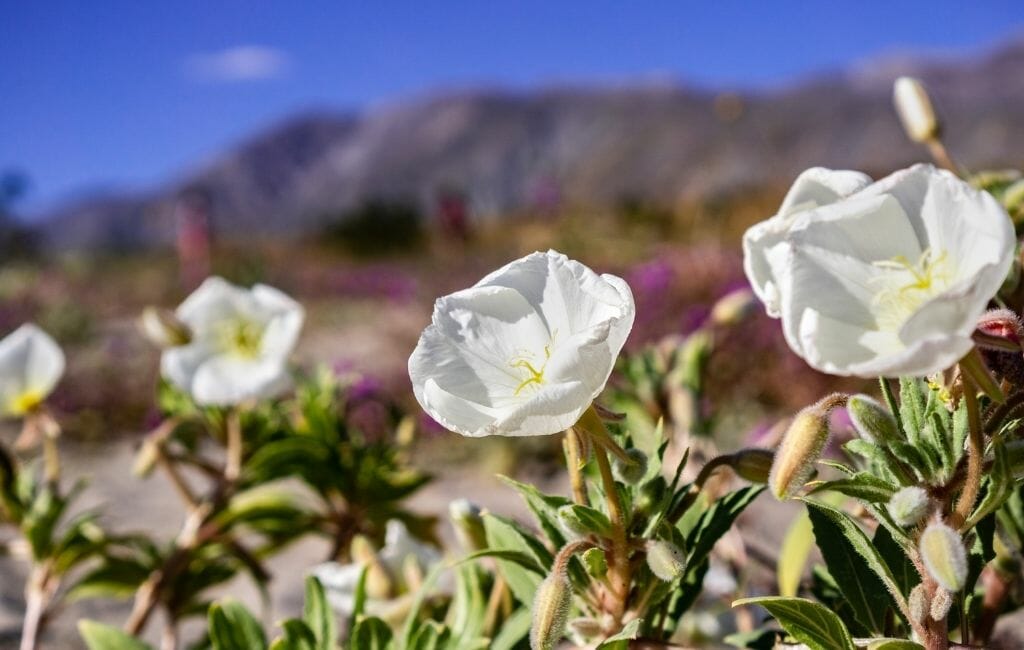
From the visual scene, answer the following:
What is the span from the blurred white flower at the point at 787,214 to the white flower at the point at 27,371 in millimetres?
1420

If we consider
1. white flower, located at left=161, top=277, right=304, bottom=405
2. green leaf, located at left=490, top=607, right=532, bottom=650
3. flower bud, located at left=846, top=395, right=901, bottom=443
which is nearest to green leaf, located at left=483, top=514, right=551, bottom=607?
green leaf, located at left=490, top=607, right=532, bottom=650

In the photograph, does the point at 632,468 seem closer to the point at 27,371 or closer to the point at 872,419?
the point at 872,419

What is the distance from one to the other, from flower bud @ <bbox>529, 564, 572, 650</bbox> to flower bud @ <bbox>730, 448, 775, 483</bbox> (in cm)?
22

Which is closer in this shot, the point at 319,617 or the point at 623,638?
the point at 623,638

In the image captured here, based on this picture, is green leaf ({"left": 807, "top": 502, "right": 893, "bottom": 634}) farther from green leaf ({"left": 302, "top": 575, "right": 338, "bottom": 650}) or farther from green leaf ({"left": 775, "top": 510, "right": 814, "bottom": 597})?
green leaf ({"left": 302, "top": 575, "right": 338, "bottom": 650})

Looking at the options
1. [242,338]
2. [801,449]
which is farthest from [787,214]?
[242,338]

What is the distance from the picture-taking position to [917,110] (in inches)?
52.0

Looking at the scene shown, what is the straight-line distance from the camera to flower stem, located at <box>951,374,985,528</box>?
2.00 feet

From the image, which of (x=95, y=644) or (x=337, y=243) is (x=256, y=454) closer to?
(x=95, y=644)

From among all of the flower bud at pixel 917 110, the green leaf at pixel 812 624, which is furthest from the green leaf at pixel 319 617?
the flower bud at pixel 917 110

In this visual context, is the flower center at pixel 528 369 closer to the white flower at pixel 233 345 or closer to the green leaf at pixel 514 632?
the green leaf at pixel 514 632

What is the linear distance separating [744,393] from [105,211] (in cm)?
12913

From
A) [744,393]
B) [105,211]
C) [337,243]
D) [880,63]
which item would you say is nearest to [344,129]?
[105,211]

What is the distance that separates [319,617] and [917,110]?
1073 millimetres
